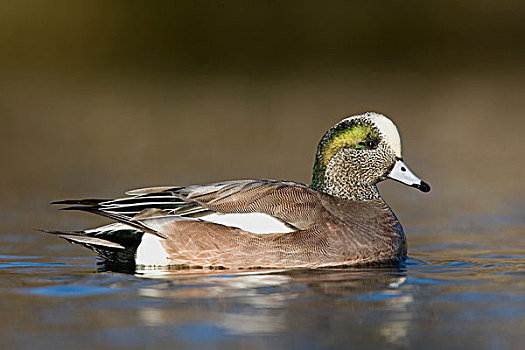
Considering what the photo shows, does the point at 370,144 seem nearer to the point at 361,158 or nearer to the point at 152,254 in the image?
the point at 361,158

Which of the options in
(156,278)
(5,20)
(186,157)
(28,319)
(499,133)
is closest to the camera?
(28,319)

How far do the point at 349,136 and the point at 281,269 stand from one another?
46.8 inches

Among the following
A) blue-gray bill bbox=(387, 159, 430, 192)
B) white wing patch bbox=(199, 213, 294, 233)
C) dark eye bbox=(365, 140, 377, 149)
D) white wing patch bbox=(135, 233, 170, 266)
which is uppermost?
dark eye bbox=(365, 140, 377, 149)

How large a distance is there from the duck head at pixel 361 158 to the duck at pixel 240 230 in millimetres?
249

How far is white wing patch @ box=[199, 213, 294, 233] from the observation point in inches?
284

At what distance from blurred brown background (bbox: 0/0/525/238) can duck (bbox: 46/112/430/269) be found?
1.53 m

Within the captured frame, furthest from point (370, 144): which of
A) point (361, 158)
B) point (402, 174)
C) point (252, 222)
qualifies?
point (252, 222)

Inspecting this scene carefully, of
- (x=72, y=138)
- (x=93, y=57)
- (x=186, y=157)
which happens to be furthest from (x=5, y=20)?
(x=186, y=157)

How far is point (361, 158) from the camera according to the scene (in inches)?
309

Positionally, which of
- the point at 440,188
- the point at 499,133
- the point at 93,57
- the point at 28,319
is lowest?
the point at 28,319

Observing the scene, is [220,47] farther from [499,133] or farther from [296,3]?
[499,133]

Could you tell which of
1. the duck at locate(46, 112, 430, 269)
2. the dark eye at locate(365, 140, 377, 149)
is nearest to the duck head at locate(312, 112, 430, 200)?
the dark eye at locate(365, 140, 377, 149)

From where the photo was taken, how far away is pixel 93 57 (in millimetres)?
23125

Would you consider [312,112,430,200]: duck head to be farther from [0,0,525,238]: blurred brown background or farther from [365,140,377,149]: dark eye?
[0,0,525,238]: blurred brown background
